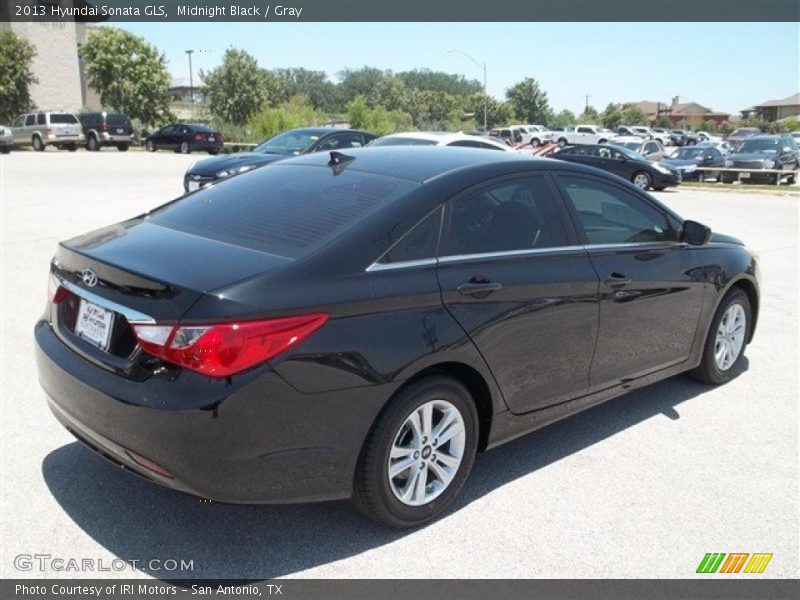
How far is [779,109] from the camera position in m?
114

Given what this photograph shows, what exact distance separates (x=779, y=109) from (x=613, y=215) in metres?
126

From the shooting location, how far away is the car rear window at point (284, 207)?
333cm

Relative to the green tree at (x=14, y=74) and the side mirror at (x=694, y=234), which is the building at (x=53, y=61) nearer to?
the green tree at (x=14, y=74)

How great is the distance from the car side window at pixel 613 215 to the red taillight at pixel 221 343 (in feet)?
6.82

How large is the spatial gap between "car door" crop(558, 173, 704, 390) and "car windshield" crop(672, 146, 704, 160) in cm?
2748

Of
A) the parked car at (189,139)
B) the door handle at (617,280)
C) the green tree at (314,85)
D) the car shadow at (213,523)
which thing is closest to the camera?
the car shadow at (213,523)

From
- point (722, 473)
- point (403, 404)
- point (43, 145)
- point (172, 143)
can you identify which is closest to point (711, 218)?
point (722, 473)

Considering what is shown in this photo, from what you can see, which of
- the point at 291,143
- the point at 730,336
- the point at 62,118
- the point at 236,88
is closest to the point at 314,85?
the point at 236,88

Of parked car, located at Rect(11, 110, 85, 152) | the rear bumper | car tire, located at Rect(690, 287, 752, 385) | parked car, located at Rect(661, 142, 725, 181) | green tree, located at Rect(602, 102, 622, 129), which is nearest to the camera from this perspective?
the rear bumper

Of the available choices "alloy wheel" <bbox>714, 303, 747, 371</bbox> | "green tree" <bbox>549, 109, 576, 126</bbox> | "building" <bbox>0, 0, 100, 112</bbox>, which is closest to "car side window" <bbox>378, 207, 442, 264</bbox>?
"alloy wheel" <bbox>714, 303, 747, 371</bbox>

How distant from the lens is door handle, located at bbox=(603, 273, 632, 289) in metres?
4.15

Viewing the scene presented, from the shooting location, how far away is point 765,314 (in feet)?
24.7

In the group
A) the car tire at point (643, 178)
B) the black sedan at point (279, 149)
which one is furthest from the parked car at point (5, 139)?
the car tire at point (643, 178)

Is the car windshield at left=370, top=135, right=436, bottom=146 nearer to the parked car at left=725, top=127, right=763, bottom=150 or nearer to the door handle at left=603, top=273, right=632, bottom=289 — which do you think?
the door handle at left=603, top=273, right=632, bottom=289
